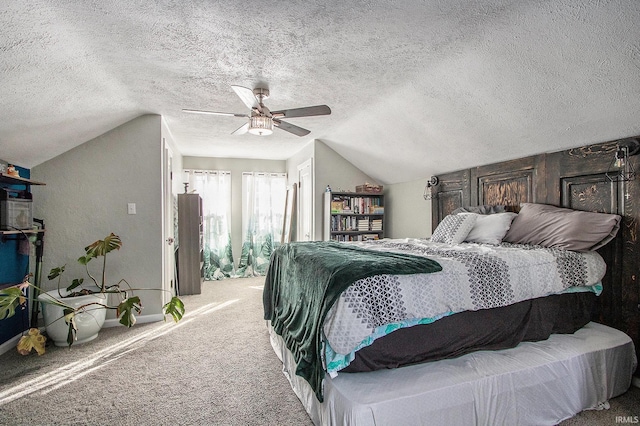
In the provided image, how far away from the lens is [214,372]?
93.7 inches

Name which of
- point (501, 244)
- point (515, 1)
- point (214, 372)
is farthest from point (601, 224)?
point (214, 372)

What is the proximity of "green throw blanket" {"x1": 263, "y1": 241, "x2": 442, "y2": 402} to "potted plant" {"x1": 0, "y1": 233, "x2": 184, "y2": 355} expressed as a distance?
947mm

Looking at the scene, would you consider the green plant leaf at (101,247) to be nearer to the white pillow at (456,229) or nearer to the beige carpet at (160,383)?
the beige carpet at (160,383)

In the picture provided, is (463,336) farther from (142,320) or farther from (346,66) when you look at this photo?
(142,320)

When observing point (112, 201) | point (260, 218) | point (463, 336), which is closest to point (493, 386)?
point (463, 336)

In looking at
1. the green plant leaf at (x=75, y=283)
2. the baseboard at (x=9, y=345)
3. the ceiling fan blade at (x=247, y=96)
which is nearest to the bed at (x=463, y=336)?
the ceiling fan blade at (x=247, y=96)

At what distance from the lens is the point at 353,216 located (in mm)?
4789

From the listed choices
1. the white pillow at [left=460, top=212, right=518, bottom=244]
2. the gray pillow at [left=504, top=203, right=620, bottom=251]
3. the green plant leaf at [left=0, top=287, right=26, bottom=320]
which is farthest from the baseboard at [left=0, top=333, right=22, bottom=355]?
the gray pillow at [left=504, top=203, right=620, bottom=251]

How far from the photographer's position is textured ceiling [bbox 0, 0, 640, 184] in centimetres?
172

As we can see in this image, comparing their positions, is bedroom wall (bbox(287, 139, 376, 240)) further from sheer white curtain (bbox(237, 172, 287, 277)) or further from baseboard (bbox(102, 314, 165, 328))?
baseboard (bbox(102, 314, 165, 328))

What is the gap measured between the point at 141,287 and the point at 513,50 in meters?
3.89

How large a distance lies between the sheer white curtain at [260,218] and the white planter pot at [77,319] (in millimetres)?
3052

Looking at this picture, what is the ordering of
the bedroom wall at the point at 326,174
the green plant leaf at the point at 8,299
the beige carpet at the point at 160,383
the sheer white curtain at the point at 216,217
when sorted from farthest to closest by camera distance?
1. the sheer white curtain at the point at 216,217
2. the bedroom wall at the point at 326,174
3. the green plant leaf at the point at 8,299
4. the beige carpet at the point at 160,383

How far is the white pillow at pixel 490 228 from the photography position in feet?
9.09
